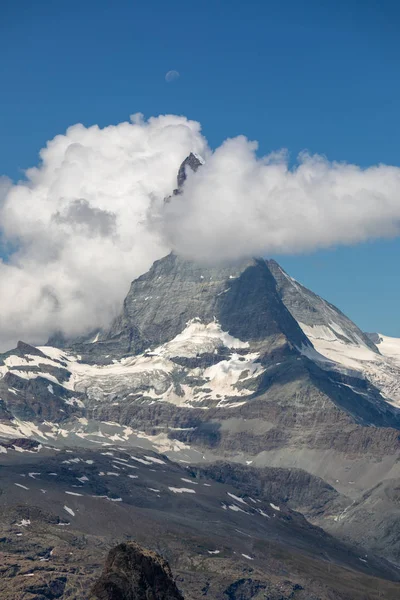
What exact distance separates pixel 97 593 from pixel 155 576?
7519 millimetres

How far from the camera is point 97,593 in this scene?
5620 inches

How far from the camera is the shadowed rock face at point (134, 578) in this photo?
144 meters

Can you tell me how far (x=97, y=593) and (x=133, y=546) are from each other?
796 centimetres

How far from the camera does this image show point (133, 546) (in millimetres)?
148625

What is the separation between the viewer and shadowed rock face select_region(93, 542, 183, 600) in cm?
14375

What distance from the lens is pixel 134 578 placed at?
145625 millimetres

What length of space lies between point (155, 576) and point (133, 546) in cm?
428

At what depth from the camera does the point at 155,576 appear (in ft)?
482
